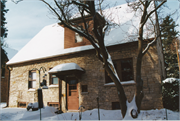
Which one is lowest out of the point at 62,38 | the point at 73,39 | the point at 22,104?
the point at 22,104

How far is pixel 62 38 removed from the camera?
14.3 meters

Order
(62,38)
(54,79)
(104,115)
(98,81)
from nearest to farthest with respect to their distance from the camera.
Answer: (104,115)
(98,81)
(54,79)
(62,38)

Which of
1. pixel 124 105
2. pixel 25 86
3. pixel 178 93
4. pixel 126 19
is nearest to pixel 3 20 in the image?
pixel 25 86

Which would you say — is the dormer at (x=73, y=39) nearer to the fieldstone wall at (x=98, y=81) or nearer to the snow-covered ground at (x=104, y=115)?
the fieldstone wall at (x=98, y=81)

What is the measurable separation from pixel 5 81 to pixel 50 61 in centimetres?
1352

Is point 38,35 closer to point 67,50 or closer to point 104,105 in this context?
point 67,50

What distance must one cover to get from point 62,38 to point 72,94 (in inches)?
222

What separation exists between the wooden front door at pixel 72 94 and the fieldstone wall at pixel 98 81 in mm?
382

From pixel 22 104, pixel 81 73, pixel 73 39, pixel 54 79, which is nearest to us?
pixel 81 73

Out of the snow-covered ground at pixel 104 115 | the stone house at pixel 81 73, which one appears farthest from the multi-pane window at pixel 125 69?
the snow-covered ground at pixel 104 115

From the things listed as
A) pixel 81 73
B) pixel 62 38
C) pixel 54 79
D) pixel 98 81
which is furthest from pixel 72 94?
pixel 62 38

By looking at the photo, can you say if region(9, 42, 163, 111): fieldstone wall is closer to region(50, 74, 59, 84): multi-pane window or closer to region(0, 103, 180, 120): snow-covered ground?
region(50, 74, 59, 84): multi-pane window

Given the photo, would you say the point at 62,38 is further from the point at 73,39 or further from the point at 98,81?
the point at 98,81

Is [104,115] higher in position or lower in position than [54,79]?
lower
